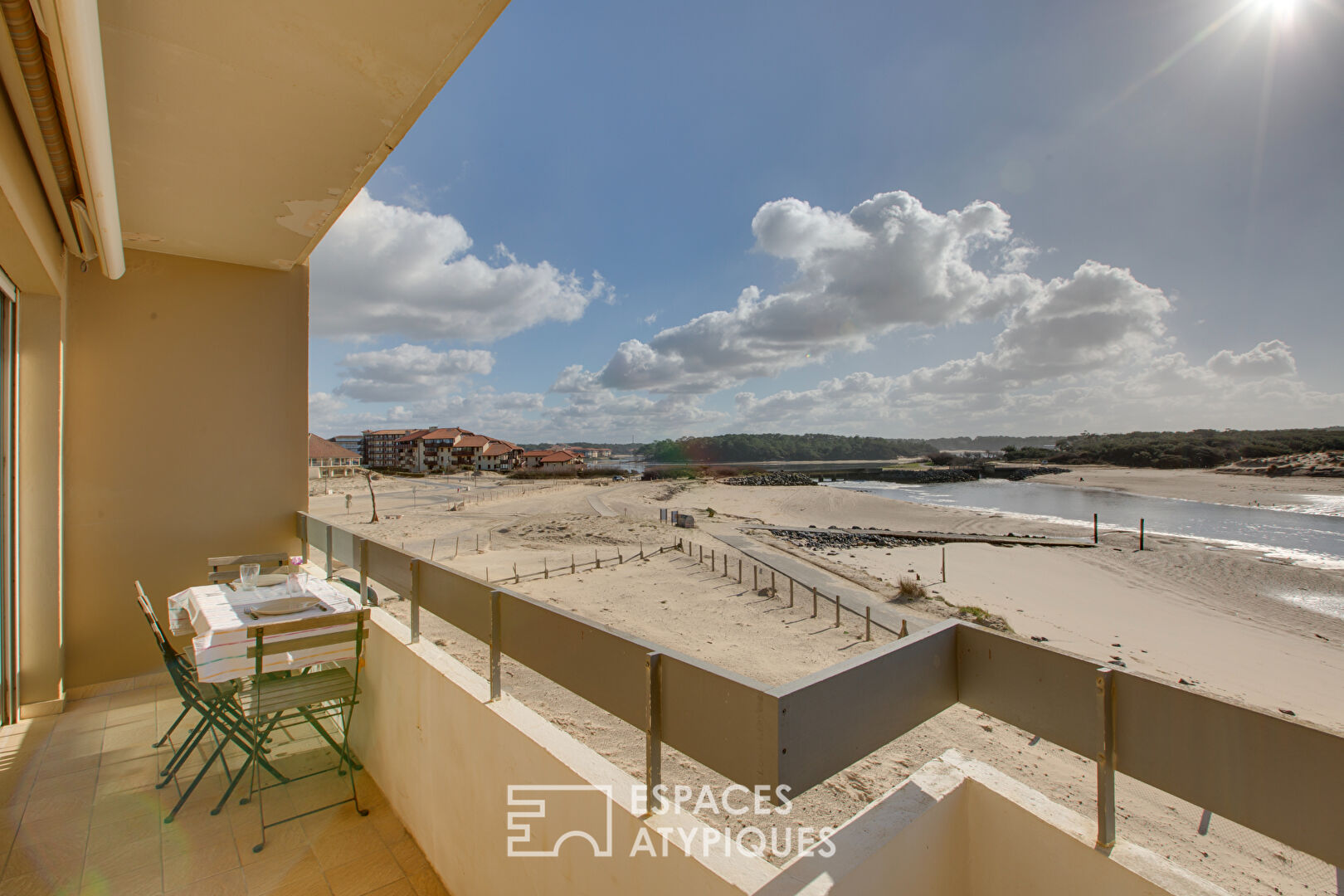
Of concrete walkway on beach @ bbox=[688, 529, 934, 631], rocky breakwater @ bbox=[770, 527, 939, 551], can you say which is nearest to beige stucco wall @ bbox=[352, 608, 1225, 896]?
concrete walkway on beach @ bbox=[688, 529, 934, 631]

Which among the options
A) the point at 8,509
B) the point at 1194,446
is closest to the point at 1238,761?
the point at 8,509

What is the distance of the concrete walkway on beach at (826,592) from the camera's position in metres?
11.2

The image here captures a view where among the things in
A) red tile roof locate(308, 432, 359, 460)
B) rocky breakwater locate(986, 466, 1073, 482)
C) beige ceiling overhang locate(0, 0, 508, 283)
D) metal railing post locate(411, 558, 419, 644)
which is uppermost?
beige ceiling overhang locate(0, 0, 508, 283)

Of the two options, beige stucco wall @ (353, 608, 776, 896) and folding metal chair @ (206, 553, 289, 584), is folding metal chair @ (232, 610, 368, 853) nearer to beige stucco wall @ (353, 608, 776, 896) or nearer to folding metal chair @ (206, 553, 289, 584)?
beige stucco wall @ (353, 608, 776, 896)

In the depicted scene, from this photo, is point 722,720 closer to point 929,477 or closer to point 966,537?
point 966,537

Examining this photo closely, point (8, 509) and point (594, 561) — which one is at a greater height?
point (8, 509)

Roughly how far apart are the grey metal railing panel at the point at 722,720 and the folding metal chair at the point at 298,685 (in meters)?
2.00

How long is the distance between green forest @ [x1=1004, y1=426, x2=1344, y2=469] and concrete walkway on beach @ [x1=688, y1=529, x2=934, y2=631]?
5967cm

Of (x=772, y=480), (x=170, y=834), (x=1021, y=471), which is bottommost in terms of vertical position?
(x=772, y=480)

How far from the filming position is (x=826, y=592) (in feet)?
43.0

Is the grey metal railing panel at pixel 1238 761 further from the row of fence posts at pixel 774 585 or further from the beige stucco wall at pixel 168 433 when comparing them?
the row of fence posts at pixel 774 585

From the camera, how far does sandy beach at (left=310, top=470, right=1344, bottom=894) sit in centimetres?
505

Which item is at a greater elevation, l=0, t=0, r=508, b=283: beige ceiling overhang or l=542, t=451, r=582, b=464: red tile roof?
l=0, t=0, r=508, b=283: beige ceiling overhang

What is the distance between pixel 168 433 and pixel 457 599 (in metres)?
3.65
